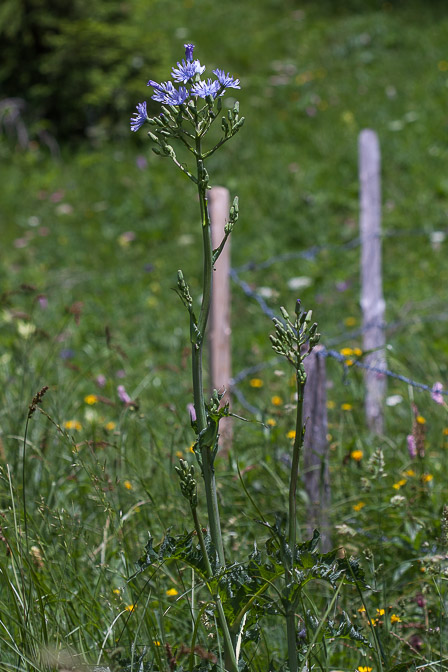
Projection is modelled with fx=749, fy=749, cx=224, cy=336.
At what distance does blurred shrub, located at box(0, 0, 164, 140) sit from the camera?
9141 millimetres

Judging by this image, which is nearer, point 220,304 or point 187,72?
point 187,72

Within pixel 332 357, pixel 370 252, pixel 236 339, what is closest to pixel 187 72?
pixel 332 357

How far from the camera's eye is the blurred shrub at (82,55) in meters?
9.14

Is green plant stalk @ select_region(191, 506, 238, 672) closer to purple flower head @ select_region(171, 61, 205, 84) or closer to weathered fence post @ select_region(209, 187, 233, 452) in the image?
purple flower head @ select_region(171, 61, 205, 84)

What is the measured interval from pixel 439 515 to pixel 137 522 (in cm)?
94

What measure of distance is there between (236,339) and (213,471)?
4216 mm

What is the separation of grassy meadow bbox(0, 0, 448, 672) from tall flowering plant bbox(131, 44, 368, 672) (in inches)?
7.2

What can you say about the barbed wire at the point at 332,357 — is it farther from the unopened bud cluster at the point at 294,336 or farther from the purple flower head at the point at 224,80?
the purple flower head at the point at 224,80

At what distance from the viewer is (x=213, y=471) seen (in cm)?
137

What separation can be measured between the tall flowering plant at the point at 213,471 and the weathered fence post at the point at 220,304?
1.89 m

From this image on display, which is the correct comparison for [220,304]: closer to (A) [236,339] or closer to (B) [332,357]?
(B) [332,357]

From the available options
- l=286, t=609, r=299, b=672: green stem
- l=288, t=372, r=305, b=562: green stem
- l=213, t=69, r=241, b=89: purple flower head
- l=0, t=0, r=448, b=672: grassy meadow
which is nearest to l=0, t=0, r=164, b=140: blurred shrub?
l=0, t=0, r=448, b=672: grassy meadow

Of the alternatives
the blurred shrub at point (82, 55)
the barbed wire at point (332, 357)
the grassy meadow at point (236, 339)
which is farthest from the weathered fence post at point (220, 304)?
the blurred shrub at point (82, 55)

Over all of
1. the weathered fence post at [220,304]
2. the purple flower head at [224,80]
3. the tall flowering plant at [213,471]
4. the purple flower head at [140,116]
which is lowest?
the tall flowering plant at [213,471]
